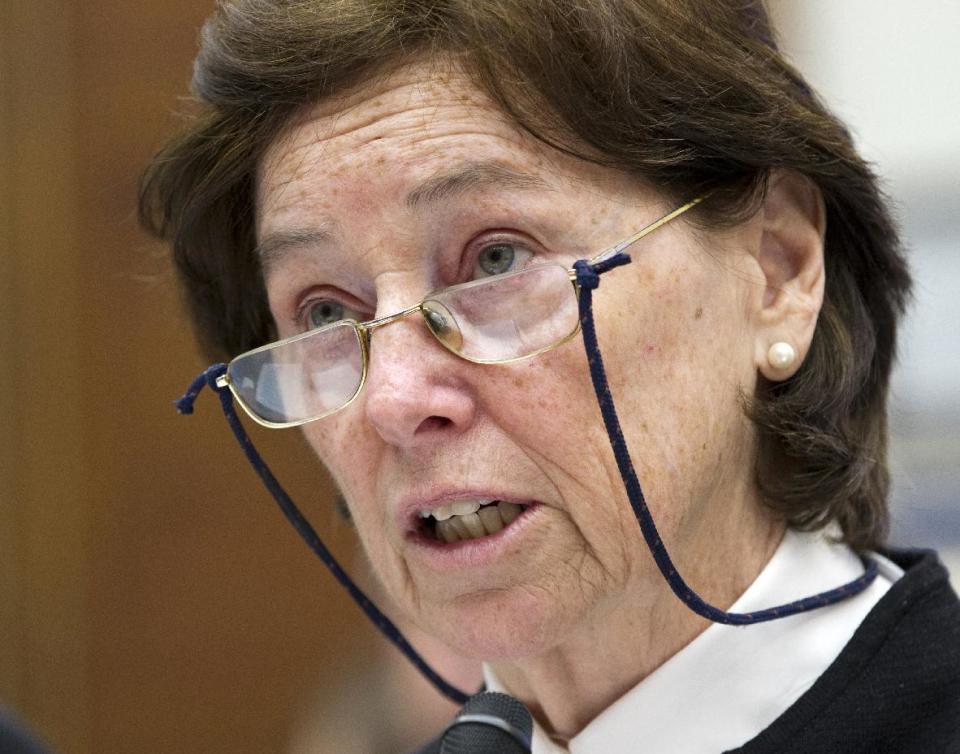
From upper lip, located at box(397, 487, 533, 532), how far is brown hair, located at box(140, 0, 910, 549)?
0.36m

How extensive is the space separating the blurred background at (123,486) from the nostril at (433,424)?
231 cm

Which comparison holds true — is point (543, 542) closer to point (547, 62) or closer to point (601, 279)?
point (601, 279)

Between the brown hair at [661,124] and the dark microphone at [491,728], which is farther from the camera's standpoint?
the dark microphone at [491,728]

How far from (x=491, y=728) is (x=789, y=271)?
0.72 meters

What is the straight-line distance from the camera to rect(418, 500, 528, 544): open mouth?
1615 millimetres

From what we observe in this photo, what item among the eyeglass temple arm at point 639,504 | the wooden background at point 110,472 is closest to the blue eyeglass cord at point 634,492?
the eyeglass temple arm at point 639,504

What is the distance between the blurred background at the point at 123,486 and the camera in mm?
3852

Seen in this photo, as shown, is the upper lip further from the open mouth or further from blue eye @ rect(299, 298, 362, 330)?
blue eye @ rect(299, 298, 362, 330)

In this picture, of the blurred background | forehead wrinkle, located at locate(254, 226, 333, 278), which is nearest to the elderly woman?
forehead wrinkle, located at locate(254, 226, 333, 278)

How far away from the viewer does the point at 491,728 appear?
1.71m

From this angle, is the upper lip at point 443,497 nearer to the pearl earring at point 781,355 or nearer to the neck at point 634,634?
the neck at point 634,634

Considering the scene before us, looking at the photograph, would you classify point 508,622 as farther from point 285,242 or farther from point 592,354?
point 285,242

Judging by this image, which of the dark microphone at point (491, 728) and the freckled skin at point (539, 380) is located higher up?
the freckled skin at point (539, 380)

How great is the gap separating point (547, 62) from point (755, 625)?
0.74m
